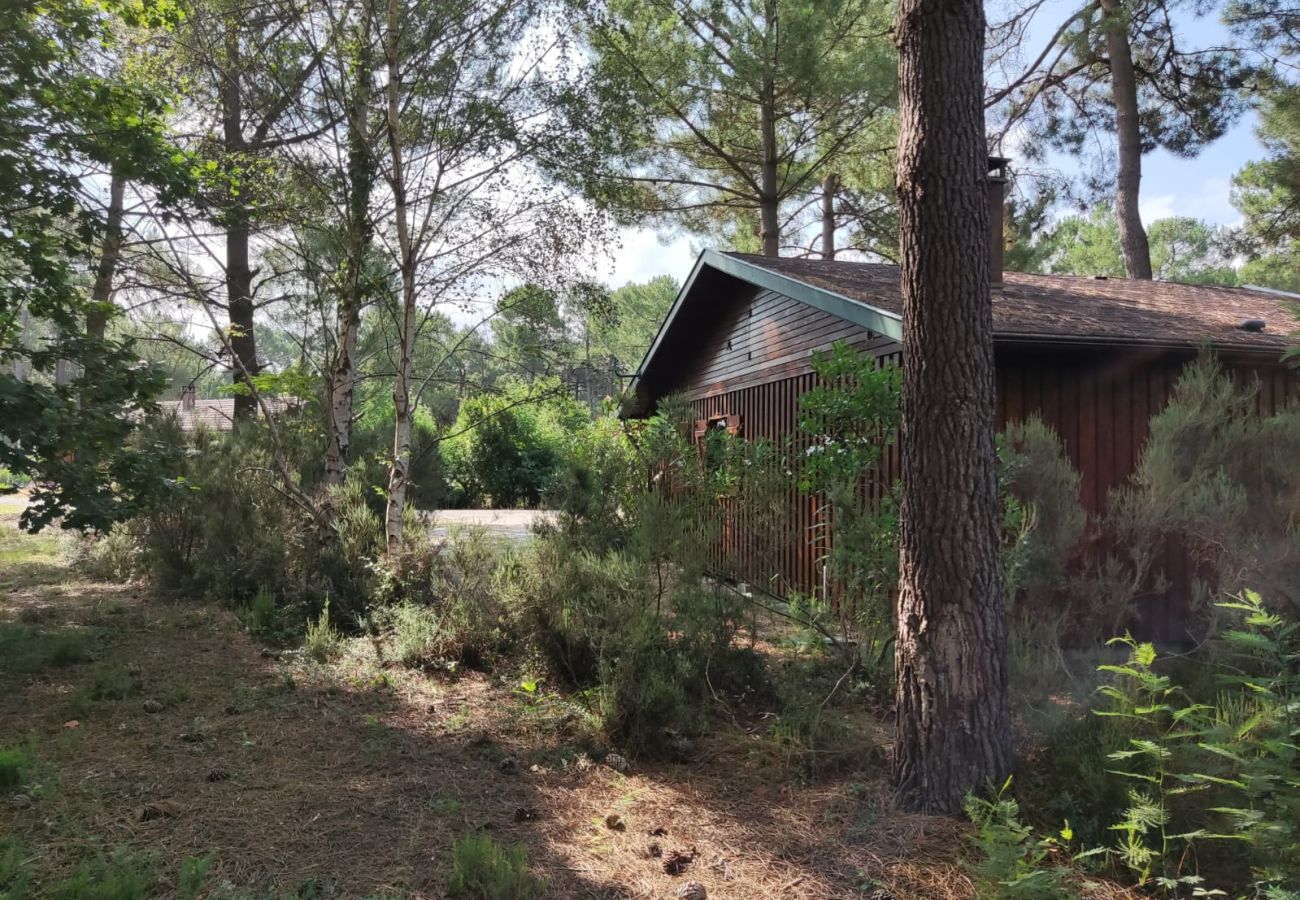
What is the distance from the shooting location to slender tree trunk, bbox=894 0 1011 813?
10.7 feet

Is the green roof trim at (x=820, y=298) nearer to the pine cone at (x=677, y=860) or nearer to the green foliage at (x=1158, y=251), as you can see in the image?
the pine cone at (x=677, y=860)

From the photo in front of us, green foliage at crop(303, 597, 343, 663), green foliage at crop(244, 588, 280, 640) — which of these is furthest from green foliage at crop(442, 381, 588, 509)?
green foliage at crop(303, 597, 343, 663)

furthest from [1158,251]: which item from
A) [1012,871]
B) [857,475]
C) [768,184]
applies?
[1012,871]

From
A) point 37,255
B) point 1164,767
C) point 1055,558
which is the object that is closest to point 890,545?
point 1055,558

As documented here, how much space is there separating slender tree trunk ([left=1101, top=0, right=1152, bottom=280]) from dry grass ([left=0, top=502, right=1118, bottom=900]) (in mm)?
12775

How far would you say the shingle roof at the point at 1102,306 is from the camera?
21.2 feet

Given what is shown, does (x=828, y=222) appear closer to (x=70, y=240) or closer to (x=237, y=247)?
(x=237, y=247)

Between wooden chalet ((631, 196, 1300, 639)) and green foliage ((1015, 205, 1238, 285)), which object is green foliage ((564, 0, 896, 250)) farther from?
green foliage ((1015, 205, 1238, 285))

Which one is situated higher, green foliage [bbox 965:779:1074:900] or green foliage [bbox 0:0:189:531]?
green foliage [bbox 0:0:189:531]

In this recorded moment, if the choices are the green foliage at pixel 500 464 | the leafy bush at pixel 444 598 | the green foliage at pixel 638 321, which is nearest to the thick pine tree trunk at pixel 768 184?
the green foliage at pixel 500 464

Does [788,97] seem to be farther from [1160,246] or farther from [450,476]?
Answer: [1160,246]

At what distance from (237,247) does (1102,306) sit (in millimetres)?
13035

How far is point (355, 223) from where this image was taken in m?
7.31

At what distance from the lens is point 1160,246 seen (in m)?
43.2
